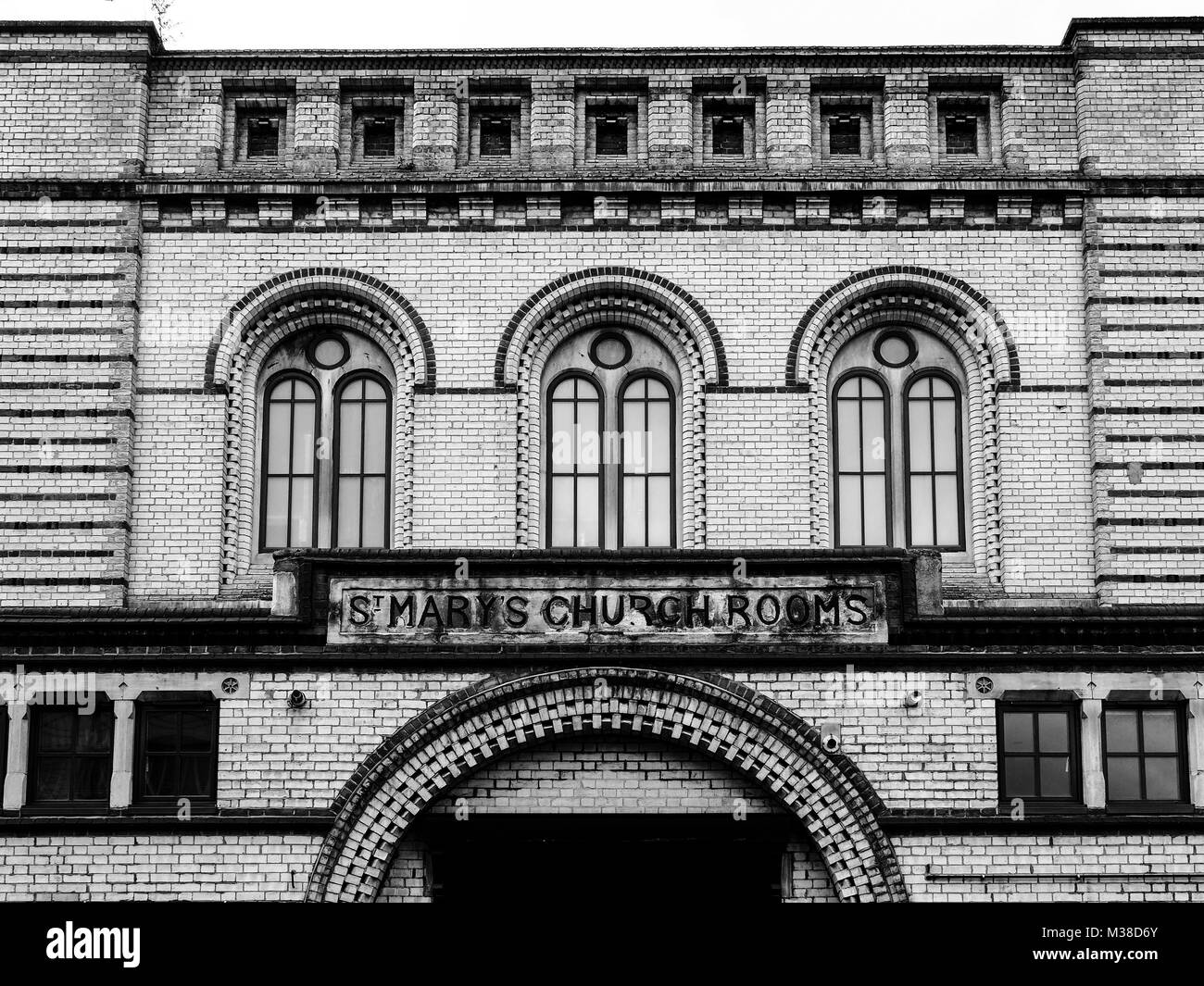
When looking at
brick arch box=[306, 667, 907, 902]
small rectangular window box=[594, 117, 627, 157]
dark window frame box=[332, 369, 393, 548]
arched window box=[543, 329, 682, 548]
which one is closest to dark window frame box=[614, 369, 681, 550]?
arched window box=[543, 329, 682, 548]

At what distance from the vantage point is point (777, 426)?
805 inches

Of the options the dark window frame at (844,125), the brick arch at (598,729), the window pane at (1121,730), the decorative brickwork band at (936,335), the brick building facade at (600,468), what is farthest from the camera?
the dark window frame at (844,125)

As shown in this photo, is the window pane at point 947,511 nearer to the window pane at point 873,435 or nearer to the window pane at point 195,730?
the window pane at point 873,435

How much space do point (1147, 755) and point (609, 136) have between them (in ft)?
30.2

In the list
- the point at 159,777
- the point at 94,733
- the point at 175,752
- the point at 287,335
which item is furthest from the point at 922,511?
the point at 94,733

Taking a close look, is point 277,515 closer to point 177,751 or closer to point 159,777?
point 177,751

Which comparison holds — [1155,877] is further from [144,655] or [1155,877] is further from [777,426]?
[144,655]

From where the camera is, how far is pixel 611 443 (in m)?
21.0

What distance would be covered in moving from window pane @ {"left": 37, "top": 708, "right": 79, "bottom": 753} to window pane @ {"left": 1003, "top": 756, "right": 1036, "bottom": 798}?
9.13 m

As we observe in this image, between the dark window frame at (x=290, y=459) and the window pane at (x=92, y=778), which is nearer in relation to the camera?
the window pane at (x=92, y=778)

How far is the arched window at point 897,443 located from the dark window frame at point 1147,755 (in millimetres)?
3067

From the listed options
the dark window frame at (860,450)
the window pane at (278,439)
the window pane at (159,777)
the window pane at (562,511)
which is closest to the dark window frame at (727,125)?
the dark window frame at (860,450)

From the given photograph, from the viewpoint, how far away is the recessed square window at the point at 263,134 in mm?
21609
